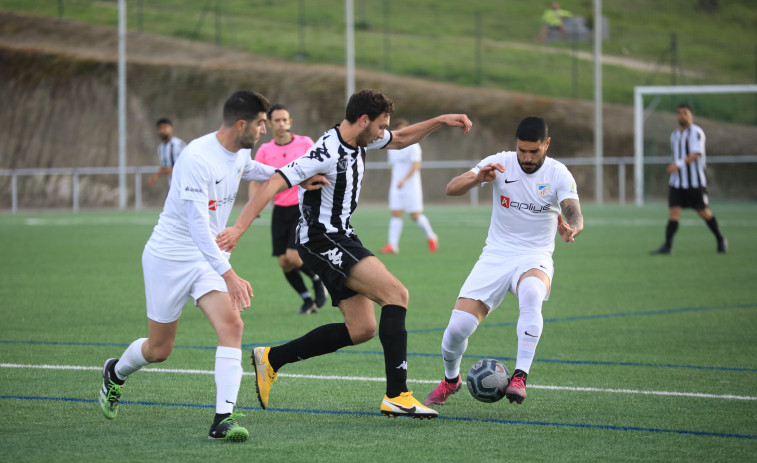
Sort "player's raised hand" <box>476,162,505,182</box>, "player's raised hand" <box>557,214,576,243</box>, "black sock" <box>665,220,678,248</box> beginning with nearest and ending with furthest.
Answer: "player's raised hand" <box>557,214,576,243</box> → "player's raised hand" <box>476,162,505,182</box> → "black sock" <box>665,220,678,248</box>

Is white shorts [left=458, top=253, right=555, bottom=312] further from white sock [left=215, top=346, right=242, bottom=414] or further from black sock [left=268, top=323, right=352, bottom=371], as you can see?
white sock [left=215, top=346, right=242, bottom=414]

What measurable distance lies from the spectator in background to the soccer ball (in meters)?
46.9

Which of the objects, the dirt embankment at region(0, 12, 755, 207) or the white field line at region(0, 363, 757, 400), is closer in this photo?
the white field line at region(0, 363, 757, 400)

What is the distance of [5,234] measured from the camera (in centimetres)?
2220

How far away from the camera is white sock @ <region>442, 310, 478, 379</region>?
246 inches

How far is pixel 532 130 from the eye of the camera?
637 centimetres

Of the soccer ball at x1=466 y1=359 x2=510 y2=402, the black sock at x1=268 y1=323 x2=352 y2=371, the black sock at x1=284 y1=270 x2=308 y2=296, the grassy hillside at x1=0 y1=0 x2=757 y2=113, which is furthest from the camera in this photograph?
the grassy hillside at x1=0 y1=0 x2=757 y2=113

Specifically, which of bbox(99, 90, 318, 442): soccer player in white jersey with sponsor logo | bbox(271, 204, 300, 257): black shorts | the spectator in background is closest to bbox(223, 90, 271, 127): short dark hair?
bbox(99, 90, 318, 442): soccer player in white jersey with sponsor logo

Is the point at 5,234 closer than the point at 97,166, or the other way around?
the point at 5,234

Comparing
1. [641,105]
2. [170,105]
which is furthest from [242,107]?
[170,105]

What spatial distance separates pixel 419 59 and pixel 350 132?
45.6 m

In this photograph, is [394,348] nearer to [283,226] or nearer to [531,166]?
[531,166]

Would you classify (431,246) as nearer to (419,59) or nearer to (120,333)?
(120,333)

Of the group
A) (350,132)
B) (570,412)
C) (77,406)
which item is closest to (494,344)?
(570,412)
